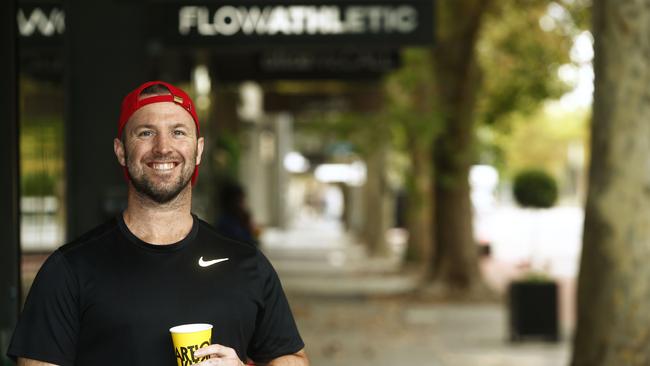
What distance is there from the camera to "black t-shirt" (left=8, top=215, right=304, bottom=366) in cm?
288

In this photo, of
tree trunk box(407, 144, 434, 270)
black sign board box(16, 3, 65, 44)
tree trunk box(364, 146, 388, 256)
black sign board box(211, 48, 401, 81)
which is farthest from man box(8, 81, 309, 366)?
tree trunk box(364, 146, 388, 256)

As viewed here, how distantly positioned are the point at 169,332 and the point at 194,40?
460 centimetres

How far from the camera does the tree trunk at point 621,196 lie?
22.7 ft

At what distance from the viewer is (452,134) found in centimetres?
1891

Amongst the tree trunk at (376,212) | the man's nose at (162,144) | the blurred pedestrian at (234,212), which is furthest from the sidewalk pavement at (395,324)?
the man's nose at (162,144)

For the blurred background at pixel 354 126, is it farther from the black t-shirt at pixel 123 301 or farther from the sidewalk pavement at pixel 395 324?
the black t-shirt at pixel 123 301

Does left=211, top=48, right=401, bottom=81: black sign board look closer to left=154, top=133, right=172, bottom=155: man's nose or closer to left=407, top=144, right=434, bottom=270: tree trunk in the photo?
left=154, top=133, right=172, bottom=155: man's nose

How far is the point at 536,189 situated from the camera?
26719 millimetres

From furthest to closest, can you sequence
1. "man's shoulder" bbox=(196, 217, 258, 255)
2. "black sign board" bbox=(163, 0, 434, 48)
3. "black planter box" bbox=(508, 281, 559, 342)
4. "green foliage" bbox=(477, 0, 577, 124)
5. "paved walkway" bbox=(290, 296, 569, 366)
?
"green foliage" bbox=(477, 0, 577, 124) < "black planter box" bbox=(508, 281, 559, 342) < "paved walkway" bbox=(290, 296, 569, 366) < "black sign board" bbox=(163, 0, 434, 48) < "man's shoulder" bbox=(196, 217, 258, 255)

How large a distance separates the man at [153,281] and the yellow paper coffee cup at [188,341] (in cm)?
2

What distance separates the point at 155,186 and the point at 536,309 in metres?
10.6

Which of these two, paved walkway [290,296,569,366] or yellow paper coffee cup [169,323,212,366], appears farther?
paved walkway [290,296,569,366]

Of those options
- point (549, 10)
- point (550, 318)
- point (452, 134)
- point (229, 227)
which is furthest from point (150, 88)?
point (549, 10)

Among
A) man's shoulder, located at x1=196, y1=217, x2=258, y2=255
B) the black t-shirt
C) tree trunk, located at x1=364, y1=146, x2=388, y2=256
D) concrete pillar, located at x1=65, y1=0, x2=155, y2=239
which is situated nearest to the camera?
the black t-shirt
